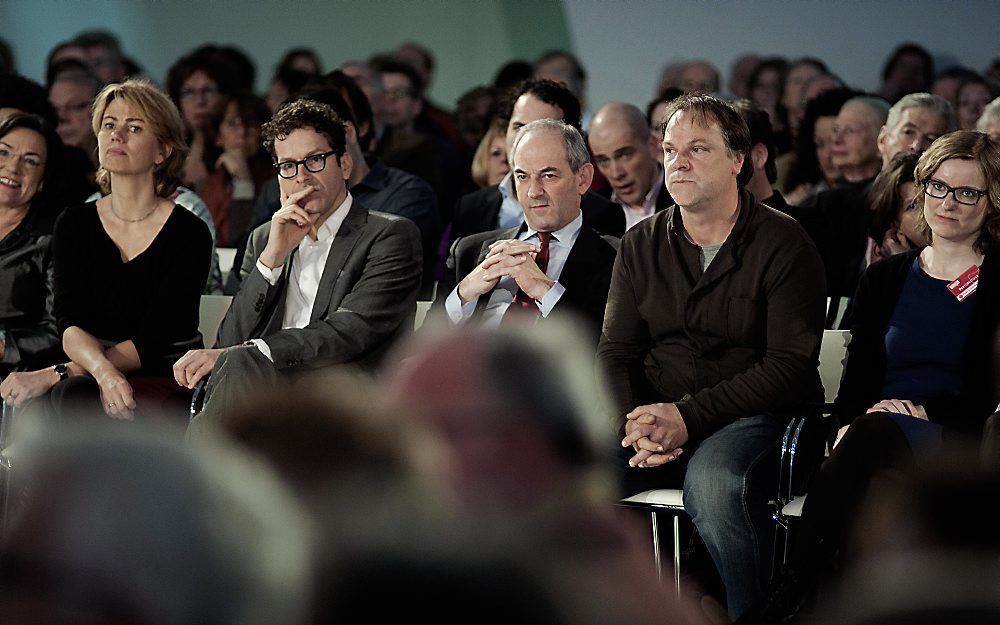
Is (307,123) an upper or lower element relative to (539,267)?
upper

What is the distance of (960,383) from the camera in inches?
112

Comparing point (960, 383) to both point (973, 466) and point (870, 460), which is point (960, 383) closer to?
point (870, 460)

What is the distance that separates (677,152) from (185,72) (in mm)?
4170

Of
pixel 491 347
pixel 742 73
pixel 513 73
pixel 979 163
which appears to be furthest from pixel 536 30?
pixel 491 347

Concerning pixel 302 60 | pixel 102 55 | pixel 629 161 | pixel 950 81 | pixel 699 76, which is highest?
pixel 102 55

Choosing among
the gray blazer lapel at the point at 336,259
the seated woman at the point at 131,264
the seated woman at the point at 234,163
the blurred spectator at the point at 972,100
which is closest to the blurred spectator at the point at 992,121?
the blurred spectator at the point at 972,100

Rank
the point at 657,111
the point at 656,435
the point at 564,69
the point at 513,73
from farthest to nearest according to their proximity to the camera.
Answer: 1. the point at 513,73
2. the point at 564,69
3. the point at 657,111
4. the point at 656,435

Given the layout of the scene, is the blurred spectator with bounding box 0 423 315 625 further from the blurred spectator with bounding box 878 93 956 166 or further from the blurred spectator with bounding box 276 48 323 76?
the blurred spectator with bounding box 276 48 323 76

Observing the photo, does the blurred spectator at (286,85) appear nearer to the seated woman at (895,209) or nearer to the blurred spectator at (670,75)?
the blurred spectator at (670,75)

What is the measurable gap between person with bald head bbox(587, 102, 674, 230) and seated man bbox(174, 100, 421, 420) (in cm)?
110

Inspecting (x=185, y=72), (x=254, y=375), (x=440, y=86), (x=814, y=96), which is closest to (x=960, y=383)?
(x=254, y=375)

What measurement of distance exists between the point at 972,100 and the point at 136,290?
4272mm

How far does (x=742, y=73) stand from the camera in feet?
22.9

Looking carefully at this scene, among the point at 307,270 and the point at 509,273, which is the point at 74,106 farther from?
the point at 509,273
